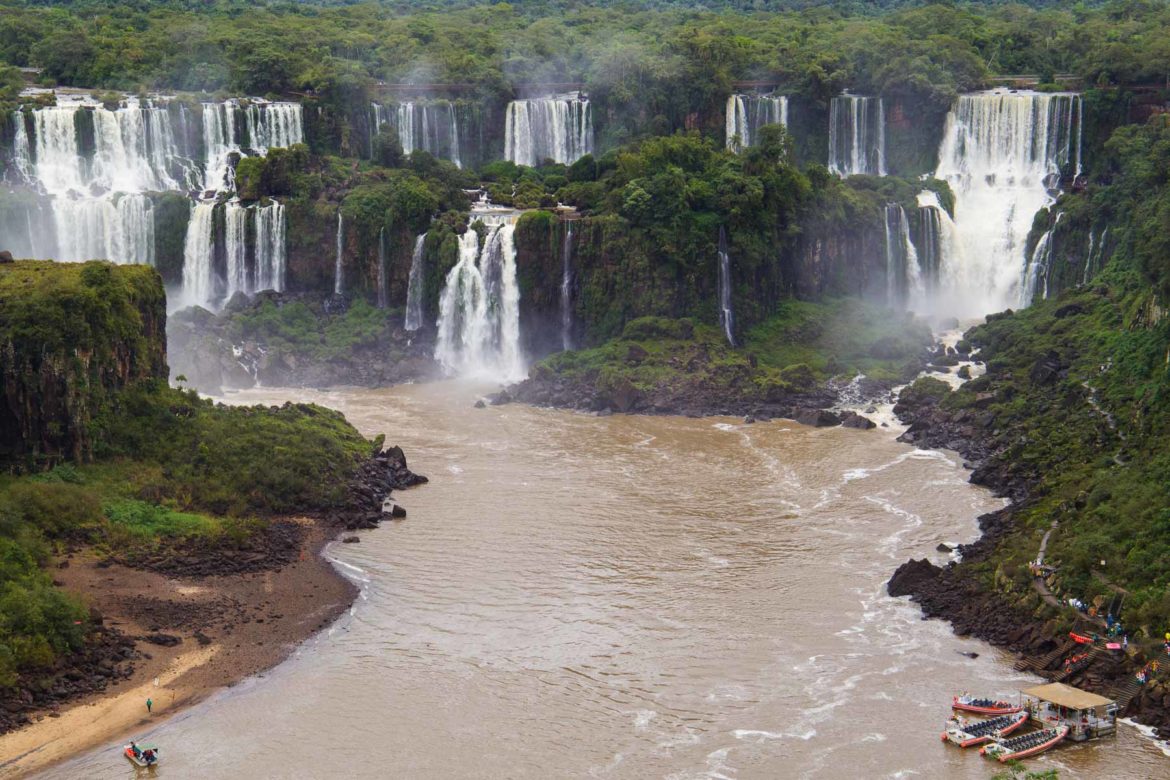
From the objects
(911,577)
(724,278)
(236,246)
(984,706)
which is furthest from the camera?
(236,246)

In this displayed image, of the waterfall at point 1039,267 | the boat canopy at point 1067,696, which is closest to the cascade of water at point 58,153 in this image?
the waterfall at point 1039,267

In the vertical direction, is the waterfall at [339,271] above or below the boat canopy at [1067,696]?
above

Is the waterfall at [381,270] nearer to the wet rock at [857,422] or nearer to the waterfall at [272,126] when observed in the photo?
the waterfall at [272,126]

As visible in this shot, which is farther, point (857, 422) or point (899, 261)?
point (899, 261)

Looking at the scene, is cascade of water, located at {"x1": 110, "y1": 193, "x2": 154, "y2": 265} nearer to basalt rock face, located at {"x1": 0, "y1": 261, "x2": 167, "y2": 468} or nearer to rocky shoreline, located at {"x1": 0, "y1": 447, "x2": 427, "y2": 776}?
basalt rock face, located at {"x1": 0, "y1": 261, "x2": 167, "y2": 468}

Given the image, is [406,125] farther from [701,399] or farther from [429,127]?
[701,399]

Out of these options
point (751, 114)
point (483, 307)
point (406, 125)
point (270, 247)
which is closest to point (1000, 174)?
point (751, 114)
